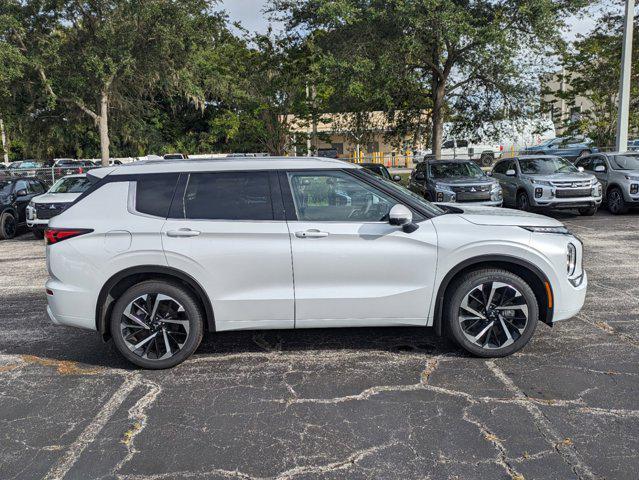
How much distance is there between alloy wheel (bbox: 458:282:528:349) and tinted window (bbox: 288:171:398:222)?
3.36 ft

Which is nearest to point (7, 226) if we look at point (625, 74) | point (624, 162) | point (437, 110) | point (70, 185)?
point (70, 185)

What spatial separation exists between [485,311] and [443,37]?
42.4 feet

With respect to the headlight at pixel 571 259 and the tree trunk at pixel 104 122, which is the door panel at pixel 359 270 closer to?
the headlight at pixel 571 259

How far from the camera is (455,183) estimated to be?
45.1ft

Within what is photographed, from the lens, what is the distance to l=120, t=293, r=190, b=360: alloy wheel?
4484 mm

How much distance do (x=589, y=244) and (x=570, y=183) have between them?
381cm

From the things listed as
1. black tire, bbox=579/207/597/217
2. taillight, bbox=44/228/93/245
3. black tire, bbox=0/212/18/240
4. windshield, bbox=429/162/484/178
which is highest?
windshield, bbox=429/162/484/178

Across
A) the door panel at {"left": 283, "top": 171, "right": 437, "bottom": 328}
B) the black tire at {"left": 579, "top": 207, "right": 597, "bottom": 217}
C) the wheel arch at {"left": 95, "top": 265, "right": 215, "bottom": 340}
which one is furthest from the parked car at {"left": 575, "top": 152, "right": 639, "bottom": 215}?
the wheel arch at {"left": 95, "top": 265, "right": 215, "bottom": 340}

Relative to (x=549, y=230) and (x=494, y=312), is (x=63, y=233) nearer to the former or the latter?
(x=494, y=312)

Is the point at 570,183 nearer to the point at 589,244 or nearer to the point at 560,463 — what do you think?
the point at 589,244

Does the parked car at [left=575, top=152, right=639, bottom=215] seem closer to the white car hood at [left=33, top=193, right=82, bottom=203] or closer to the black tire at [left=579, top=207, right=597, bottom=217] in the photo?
the black tire at [left=579, top=207, right=597, bottom=217]

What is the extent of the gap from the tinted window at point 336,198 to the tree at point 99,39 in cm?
1561

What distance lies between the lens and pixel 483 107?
20.6 metres

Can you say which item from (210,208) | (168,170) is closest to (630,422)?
(210,208)
